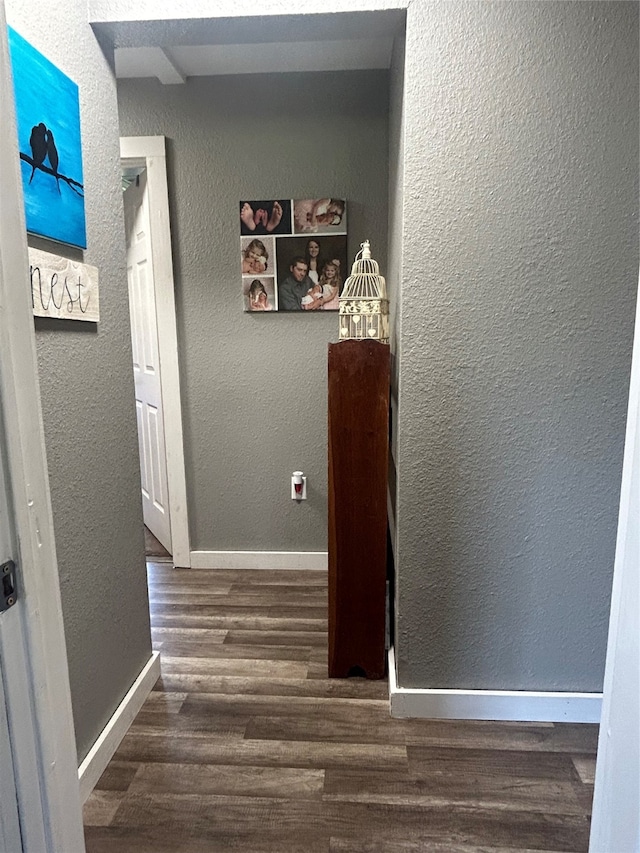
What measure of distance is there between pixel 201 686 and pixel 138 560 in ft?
1.68

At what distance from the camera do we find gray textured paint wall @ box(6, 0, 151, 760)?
4.12ft

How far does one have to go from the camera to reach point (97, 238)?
1.43 m

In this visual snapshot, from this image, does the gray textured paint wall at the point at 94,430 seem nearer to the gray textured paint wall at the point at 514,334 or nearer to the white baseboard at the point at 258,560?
the gray textured paint wall at the point at 514,334

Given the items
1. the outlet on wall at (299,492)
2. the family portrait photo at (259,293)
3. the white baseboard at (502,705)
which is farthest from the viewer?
the outlet on wall at (299,492)

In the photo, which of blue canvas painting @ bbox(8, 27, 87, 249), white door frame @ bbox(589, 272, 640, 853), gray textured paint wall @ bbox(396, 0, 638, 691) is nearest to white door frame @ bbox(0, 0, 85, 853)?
blue canvas painting @ bbox(8, 27, 87, 249)

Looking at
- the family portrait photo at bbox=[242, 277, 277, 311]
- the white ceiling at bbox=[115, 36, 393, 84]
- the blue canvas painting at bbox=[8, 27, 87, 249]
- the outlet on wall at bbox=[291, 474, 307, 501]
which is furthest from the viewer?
the outlet on wall at bbox=[291, 474, 307, 501]

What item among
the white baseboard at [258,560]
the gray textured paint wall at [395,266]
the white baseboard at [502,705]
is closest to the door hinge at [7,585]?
the gray textured paint wall at [395,266]

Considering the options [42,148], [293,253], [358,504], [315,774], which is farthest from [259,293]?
[315,774]

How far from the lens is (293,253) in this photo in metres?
2.42

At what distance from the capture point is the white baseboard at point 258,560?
105 inches

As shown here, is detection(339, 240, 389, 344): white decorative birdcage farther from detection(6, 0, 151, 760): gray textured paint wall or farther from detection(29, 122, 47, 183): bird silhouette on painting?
detection(29, 122, 47, 183): bird silhouette on painting

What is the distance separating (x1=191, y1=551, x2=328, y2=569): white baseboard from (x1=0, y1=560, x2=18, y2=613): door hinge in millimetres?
2016

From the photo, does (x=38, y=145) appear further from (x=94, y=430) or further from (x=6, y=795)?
(x=6, y=795)

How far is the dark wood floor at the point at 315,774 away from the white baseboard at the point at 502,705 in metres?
0.03
